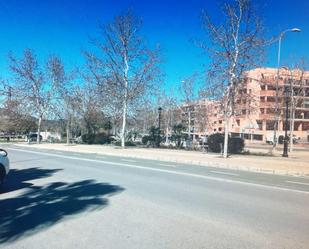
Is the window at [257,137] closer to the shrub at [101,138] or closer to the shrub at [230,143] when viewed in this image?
the shrub at [101,138]

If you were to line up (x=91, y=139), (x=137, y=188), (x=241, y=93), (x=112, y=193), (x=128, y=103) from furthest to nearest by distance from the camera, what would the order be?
(x=91, y=139), (x=128, y=103), (x=241, y=93), (x=137, y=188), (x=112, y=193)

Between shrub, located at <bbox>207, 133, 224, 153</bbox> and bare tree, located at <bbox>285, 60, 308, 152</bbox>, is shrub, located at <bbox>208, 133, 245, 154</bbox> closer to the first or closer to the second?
shrub, located at <bbox>207, 133, 224, 153</bbox>

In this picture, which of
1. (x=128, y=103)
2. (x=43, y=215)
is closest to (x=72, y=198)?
(x=43, y=215)

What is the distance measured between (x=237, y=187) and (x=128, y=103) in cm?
2270

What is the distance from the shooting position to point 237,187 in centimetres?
1137

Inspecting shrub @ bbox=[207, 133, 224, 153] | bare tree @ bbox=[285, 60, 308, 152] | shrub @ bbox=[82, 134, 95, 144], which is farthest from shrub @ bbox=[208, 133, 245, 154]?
shrub @ bbox=[82, 134, 95, 144]

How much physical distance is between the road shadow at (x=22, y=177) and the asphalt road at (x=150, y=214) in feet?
0.18

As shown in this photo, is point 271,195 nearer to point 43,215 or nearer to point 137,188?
point 137,188

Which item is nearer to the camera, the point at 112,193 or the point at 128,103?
the point at 112,193

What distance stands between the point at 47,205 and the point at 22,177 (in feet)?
17.2

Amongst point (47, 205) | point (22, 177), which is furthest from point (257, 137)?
point (47, 205)

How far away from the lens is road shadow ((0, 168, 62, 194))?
10719 mm

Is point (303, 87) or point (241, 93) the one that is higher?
point (303, 87)

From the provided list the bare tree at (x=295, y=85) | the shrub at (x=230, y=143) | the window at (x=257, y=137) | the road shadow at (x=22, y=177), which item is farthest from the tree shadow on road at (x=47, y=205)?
the window at (x=257, y=137)
